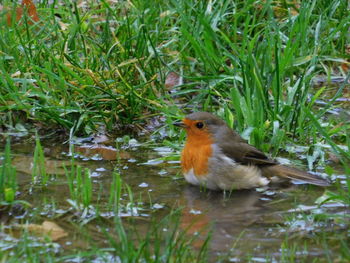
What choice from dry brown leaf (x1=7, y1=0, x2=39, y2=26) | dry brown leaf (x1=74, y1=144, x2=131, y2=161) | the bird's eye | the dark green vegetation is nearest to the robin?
the bird's eye

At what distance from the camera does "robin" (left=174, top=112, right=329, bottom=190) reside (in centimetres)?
586

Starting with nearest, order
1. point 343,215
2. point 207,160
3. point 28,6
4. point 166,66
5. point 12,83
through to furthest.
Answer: point 343,215 < point 207,160 < point 12,83 < point 166,66 < point 28,6

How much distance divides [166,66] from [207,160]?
1.67m

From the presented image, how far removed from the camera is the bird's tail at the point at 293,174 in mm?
5828

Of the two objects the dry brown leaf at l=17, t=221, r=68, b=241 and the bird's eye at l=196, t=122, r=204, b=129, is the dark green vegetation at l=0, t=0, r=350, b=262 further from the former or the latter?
the dry brown leaf at l=17, t=221, r=68, b=241

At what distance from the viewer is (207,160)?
232 inches

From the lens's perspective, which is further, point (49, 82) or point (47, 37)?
point (47, 37)

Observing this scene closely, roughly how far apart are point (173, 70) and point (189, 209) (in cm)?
237

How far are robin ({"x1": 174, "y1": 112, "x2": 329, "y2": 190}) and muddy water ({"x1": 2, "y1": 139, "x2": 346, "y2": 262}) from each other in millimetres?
83

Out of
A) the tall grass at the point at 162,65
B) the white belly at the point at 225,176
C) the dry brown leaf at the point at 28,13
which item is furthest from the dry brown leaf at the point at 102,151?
the dry brown leaf at the point at 28,13

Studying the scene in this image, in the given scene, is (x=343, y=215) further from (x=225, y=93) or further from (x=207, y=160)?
(x=225, y=93)

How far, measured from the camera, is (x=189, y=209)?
5.38 metres

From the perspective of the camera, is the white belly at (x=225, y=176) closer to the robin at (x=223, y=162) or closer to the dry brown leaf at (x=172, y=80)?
the robin at (x=223, y=162)

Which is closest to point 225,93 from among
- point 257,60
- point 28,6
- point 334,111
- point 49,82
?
point 257,60
